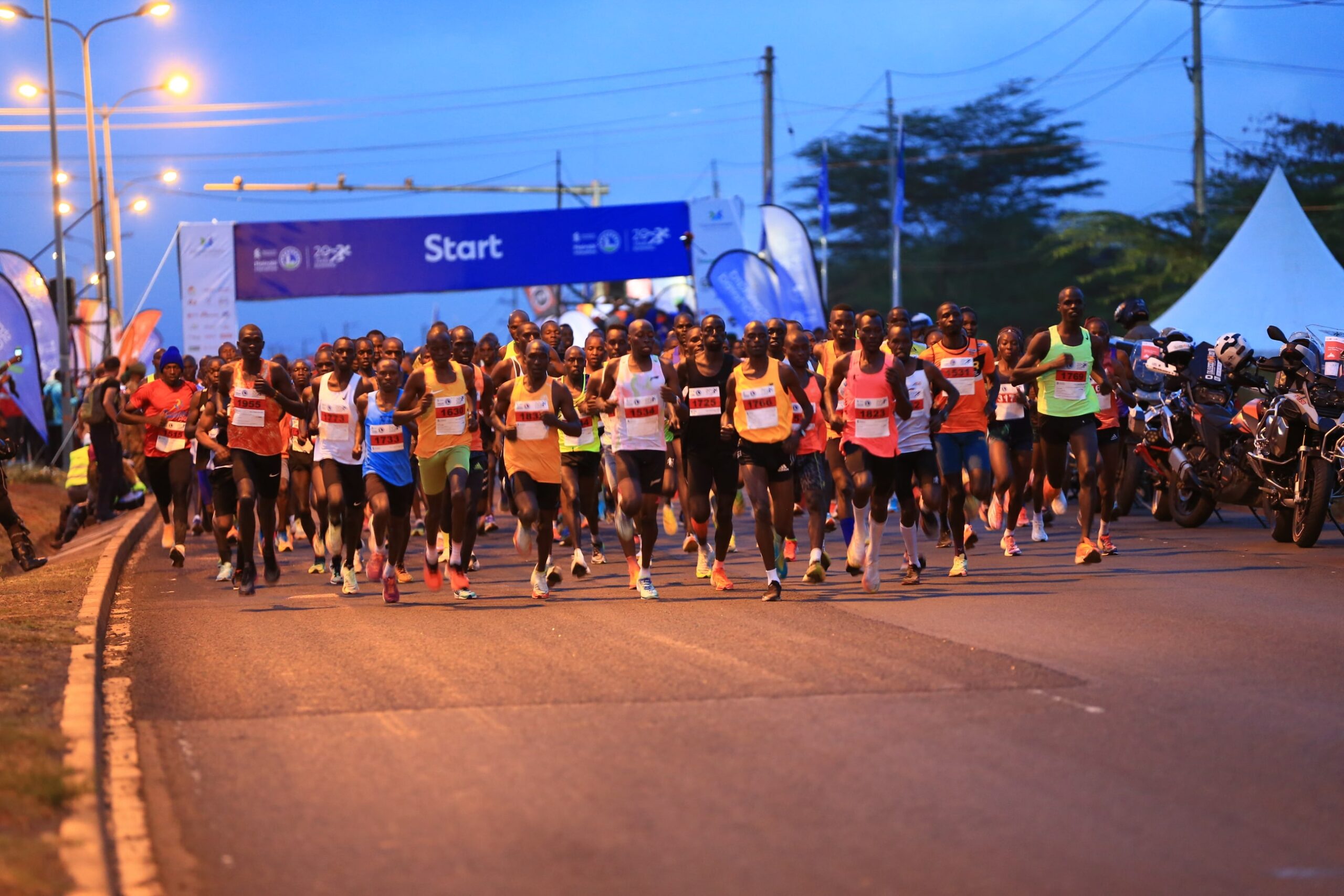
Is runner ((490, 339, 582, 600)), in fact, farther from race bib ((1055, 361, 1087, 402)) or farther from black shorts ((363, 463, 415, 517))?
race bib ((1055, 361, 1087, 402))

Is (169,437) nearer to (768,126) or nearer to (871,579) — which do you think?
(871,579)

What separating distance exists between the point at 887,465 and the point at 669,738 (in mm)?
5561

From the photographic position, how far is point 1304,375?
14.5m

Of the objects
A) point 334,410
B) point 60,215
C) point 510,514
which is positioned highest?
point 60,215

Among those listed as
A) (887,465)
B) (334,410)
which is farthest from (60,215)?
(887,465)

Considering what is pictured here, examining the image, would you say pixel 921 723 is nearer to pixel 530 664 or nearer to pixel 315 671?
pixel 530 664

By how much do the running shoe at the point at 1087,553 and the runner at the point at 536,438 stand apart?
13.6ft

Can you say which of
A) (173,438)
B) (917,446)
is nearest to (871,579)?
(917,446)

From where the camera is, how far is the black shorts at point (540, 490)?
12.2m

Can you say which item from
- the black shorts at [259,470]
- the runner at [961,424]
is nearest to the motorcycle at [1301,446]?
the runner at [961,424]

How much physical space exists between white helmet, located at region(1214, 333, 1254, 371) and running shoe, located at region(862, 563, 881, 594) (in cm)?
574

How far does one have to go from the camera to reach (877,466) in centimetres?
1233

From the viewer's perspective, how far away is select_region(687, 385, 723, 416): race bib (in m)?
12.3

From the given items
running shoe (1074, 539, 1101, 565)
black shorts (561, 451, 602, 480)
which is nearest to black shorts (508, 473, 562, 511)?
black shorts (561, 451, 602, 480)
